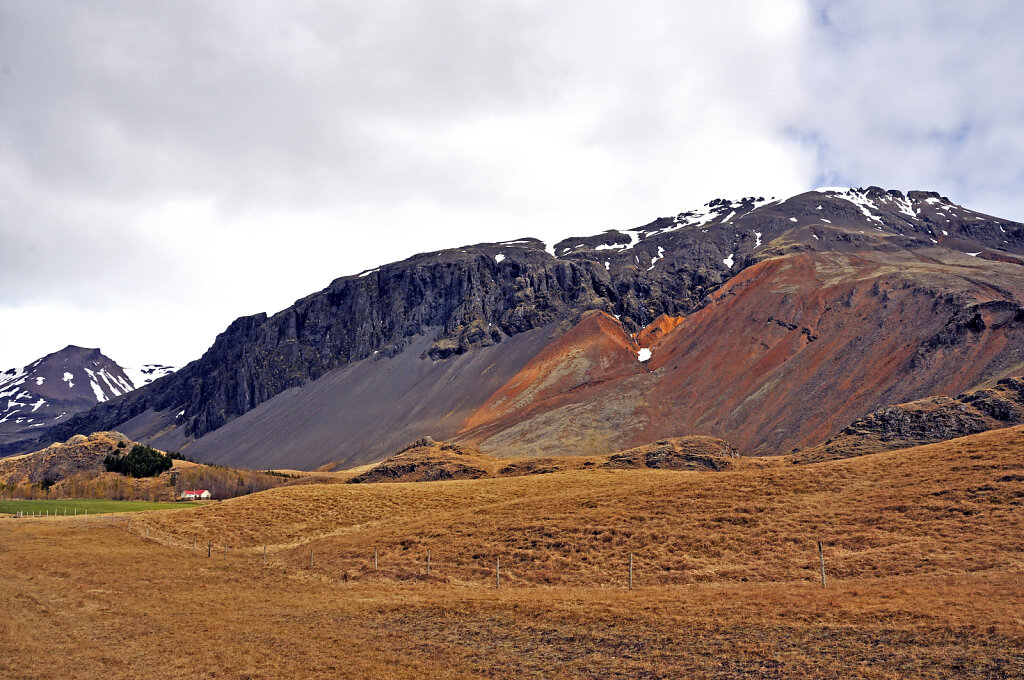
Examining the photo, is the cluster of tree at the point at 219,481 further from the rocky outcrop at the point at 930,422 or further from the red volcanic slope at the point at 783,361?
the rocky outcrop at the point at 930,422

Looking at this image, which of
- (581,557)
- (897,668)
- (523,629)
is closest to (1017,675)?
(897,668)

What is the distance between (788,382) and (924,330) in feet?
76.3

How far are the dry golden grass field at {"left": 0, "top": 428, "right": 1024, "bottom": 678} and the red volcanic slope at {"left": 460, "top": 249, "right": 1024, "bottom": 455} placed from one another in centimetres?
6824

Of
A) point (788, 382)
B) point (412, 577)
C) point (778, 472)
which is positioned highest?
point (788, 382)

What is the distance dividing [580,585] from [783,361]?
373 feet

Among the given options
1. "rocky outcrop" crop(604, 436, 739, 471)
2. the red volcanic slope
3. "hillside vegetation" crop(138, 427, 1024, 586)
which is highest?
the red volcanic slope

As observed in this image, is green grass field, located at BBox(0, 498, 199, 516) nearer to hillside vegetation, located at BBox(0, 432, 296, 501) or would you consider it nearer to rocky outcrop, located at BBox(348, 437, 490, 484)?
hillside vegetation, located at BBox(0, 432, 296, 501)

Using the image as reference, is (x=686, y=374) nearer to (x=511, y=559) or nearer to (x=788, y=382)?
(x=788, y=382)

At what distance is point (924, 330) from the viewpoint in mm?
119938

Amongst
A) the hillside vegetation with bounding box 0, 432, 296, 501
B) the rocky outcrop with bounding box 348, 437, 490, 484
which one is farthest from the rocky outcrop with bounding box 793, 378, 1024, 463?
the hillside vegetation with bounding box 0, 432, 296, 501

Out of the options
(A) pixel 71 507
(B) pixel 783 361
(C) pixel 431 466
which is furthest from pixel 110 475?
(B) pixel 783 361

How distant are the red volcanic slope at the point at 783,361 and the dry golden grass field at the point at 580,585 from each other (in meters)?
68.2

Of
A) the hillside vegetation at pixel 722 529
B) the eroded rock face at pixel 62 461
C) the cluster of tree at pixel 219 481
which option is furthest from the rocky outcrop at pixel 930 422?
the eroded rock face at pixel 62 461

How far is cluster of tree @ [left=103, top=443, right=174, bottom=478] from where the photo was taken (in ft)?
389
